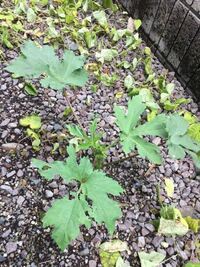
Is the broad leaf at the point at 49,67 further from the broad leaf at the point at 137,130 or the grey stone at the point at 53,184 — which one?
the grey stone at the point at 53,184

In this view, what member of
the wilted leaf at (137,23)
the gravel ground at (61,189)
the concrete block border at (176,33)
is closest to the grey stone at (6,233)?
the gravel ground at (61,189)

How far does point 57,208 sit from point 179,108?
979mm

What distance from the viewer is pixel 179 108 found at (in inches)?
72.4

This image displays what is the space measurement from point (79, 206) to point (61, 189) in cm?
29

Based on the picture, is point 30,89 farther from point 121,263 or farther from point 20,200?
point 121,263

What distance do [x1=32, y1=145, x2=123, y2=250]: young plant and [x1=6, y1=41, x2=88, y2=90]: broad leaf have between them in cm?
31

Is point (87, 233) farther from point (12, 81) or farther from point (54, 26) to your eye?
point (54, 26)

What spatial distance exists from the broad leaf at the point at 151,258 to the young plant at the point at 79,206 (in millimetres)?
249

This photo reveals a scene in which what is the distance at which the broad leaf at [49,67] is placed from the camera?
4.38ft

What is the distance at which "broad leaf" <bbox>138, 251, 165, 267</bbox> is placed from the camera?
48.9 inches

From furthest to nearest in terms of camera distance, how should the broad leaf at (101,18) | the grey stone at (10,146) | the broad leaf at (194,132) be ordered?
the broad leaf at (101,18) → the broad leaf at (194,132) → the grey stone at (10,146)

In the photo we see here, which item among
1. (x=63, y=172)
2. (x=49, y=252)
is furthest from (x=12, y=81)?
(x=49, y=252)

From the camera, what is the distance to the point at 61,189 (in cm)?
137

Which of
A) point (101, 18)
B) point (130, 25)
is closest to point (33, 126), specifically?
point (101, 18)
